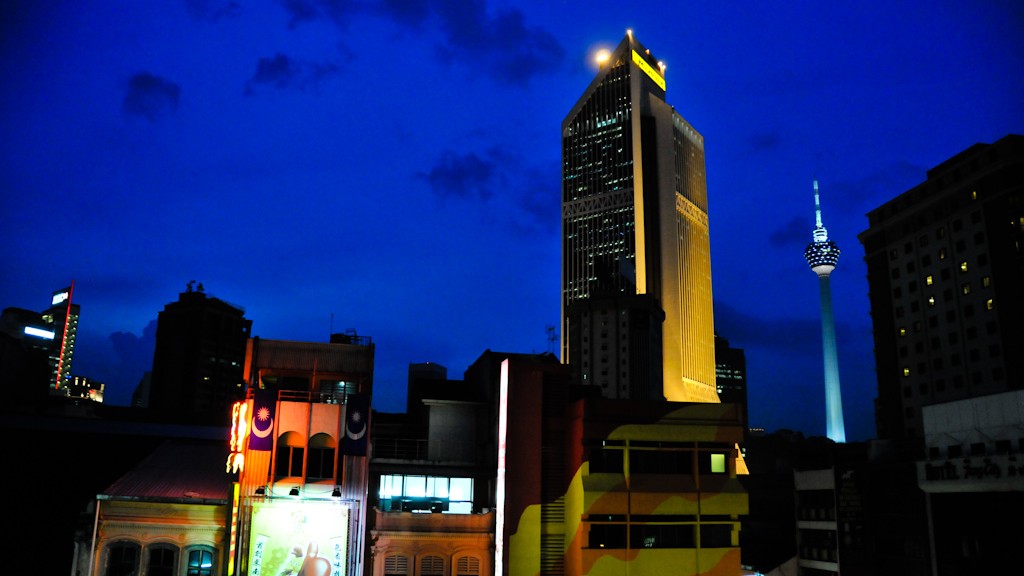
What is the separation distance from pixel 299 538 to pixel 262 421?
6.06 metres

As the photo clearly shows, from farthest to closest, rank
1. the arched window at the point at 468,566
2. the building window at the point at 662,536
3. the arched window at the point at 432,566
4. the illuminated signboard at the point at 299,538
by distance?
the building window at the point at 662,536, the arched window at the point at 468,566, the arched window at the point at 432,566, the illuminated signboard at the point at 299,538

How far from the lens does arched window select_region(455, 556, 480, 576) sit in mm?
44306

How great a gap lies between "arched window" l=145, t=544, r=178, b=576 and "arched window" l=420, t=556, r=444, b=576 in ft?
40.8

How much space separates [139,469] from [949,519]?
6099 cm

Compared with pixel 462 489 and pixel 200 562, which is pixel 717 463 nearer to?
pixel 462 489

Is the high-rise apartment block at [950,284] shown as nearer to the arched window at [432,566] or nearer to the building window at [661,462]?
the building window at [661,462]

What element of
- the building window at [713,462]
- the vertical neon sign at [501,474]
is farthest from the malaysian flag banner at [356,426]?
the building window at [713,462]

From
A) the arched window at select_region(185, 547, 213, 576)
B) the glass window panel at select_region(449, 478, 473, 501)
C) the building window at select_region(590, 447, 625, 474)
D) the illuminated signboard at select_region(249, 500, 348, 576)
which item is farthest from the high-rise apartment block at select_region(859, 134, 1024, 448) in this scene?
the arched window at select_region(185, 547, 213, 576)

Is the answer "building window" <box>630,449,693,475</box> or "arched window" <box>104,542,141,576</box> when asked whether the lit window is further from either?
"arched window" <box>104,542,141,576</box>

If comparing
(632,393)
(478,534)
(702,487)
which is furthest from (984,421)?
(632,393)

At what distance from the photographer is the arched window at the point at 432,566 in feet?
144

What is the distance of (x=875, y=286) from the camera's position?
14900 centimetres

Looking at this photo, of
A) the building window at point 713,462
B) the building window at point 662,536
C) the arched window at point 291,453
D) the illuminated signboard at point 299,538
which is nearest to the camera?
the illuminated signboard at point 299,538

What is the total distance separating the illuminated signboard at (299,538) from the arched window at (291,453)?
210cm
